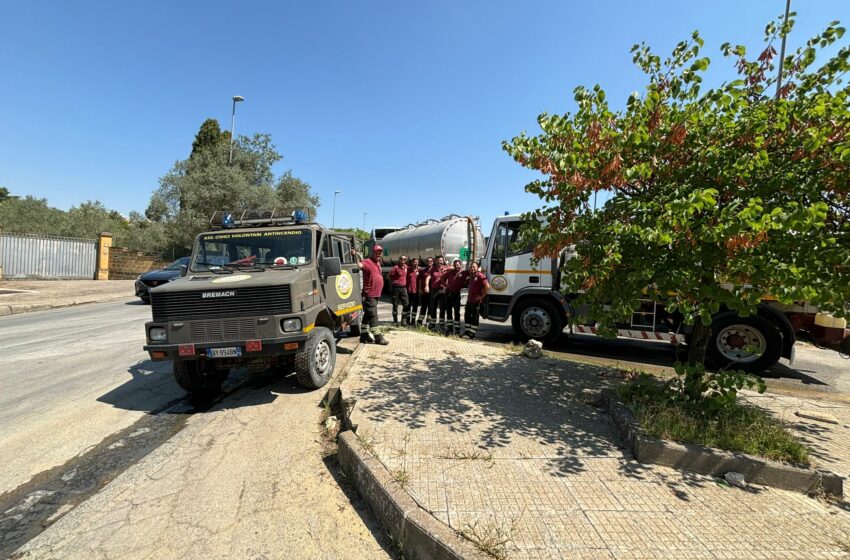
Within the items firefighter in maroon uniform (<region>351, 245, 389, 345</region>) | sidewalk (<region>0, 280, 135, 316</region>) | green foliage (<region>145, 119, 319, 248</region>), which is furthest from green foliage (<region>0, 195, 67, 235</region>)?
firefighter in maroon uniform (<region>351, 245, 389, 345</region>)

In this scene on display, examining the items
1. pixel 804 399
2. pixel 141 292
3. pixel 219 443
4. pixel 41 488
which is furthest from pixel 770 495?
pixel 141 292

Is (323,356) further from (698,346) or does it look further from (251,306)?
(698,346)

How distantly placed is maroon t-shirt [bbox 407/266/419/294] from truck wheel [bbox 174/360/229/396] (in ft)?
18.6

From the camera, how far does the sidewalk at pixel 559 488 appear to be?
2.33 m

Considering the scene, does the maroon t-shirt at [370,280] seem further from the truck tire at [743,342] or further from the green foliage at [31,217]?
the green foliage at [31,217]

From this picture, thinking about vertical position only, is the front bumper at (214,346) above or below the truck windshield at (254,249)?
below

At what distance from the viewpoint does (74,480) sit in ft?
10.7

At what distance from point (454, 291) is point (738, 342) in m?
5.32

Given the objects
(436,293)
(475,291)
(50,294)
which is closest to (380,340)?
(475,291)

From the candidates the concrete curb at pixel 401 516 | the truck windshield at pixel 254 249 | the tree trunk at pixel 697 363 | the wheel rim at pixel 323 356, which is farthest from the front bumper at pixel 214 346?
the tree trunk at pixel 697 363

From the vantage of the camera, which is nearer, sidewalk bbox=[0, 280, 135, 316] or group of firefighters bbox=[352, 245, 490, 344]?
group of firefighters bbox=[352, 245, 490, 344]

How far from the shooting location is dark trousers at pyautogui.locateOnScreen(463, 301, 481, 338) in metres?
9.12

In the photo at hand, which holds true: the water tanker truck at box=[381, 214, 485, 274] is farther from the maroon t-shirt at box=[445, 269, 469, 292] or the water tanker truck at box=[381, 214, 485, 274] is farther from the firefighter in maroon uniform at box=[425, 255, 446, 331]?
the maroon t-shirt at box=[445, 269, 469, 292]

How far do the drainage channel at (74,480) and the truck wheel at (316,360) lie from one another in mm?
1313
